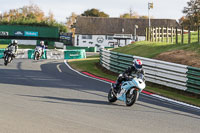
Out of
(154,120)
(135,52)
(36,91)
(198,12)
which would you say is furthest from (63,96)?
(198,12)

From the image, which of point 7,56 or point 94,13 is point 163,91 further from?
point 94,13

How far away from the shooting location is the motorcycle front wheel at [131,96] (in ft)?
39.2

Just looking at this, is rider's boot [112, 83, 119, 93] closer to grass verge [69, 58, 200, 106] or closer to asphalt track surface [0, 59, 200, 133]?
asphalt track surface [0, 59, 200, 133]

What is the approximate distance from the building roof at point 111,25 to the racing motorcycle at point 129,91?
3175 inches

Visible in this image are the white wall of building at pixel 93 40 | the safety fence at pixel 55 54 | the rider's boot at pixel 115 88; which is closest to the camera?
the rider's boot at pixel 115 88

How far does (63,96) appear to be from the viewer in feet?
45.1

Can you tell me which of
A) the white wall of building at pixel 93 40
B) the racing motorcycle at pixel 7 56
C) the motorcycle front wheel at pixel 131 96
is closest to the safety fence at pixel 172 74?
the motorcycle front wheel at pixel 131 96

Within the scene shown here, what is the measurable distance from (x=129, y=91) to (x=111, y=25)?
3285 inches

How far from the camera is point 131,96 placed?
40.1ft

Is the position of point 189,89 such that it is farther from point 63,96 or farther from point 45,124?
point 45,124

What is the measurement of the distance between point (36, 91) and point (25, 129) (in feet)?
22.0

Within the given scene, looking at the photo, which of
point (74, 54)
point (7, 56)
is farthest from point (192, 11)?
point (7, 56)

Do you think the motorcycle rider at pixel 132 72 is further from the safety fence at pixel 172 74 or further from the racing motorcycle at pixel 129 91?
the safety fence at pixel 172 74

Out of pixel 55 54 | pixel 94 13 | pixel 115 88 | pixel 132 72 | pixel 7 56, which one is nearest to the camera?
pixel 132 72
